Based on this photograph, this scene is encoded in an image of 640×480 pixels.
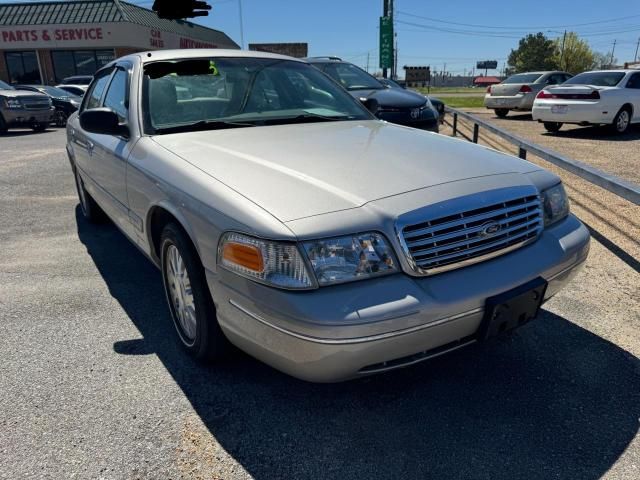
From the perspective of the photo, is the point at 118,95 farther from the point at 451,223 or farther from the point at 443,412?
the point at 443,412

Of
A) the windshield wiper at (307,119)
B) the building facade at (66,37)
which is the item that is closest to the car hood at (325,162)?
the windshield wiper at (307,119)

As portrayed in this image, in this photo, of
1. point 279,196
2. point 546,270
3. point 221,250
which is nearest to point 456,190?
point 546,270

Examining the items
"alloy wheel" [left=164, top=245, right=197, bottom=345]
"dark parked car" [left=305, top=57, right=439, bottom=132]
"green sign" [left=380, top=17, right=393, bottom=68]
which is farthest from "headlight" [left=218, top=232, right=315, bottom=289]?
"green sign" [left=380, top=17, right=393, bottom=68]

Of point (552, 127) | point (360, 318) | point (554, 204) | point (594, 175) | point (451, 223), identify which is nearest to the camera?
point (360, 318)

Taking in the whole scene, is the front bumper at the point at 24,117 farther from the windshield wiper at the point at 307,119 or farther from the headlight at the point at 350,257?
the headlight at the point at 350,257

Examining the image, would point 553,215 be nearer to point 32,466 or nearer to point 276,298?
point 276,298

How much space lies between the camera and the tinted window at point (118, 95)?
3.32 meters

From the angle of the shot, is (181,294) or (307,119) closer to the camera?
(181,294)

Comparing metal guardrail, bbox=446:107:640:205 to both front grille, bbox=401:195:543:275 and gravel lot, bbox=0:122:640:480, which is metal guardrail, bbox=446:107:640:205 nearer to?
gravel lot, bbox=0:122:640:480

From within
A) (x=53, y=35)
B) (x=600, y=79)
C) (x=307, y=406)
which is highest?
(x=53, y=35)

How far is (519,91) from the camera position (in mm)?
15719

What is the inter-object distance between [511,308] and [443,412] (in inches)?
23.3

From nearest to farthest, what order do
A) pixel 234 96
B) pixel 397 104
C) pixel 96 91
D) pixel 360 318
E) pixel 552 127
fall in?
pixel 360 318
pixel 234 96
pixel 96 91
pixel 397 104
pixel 552 127

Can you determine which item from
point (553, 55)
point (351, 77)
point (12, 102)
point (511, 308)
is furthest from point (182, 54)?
point (553, 55)
